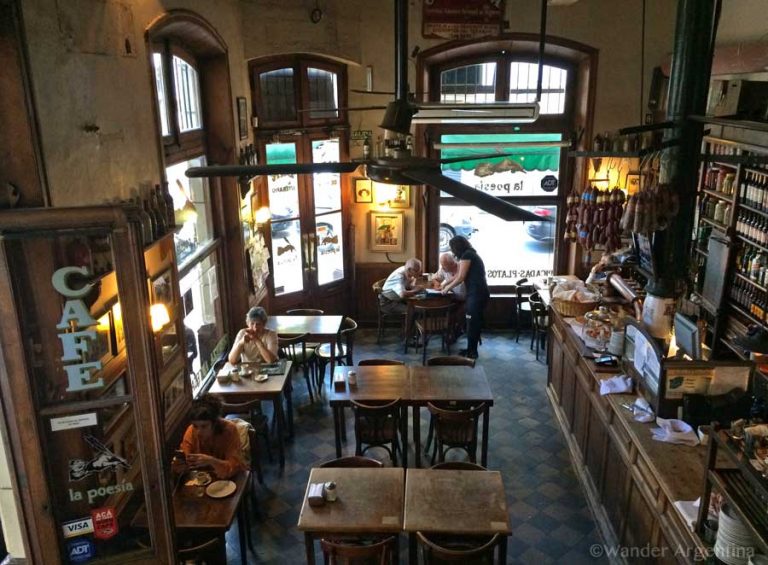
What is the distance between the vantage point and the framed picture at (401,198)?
988 centimetres

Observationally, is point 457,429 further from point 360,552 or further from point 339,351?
point 339,351

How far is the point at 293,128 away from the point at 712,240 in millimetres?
5845

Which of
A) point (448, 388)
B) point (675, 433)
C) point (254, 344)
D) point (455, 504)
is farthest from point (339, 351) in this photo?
point (675, 433)

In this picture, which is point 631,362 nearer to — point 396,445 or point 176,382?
point 396,445

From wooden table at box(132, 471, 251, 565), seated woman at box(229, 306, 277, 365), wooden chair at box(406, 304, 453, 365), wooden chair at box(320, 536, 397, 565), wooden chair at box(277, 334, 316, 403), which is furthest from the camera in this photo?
wooden chair at box(406, 304, 453, 365)

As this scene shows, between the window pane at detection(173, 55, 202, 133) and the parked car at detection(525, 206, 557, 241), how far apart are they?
17.8 feet

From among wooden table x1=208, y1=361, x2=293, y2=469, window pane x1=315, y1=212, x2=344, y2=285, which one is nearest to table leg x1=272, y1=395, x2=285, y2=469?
wooden table x1=208, y1=361, x2=293, y2=469

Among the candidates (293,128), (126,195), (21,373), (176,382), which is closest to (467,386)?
(176,382)

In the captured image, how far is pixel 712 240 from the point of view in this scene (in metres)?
8.17

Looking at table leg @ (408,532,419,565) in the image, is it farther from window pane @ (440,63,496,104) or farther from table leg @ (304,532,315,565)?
window pane @ (440,63,496,104)

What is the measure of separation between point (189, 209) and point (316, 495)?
2.91 meters

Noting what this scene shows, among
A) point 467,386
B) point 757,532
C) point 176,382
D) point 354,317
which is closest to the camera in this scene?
point 757,532

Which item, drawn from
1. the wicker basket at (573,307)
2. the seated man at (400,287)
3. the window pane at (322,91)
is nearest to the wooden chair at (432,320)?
the seated man at (400,287)

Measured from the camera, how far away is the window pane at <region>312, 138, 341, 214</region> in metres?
9.52
